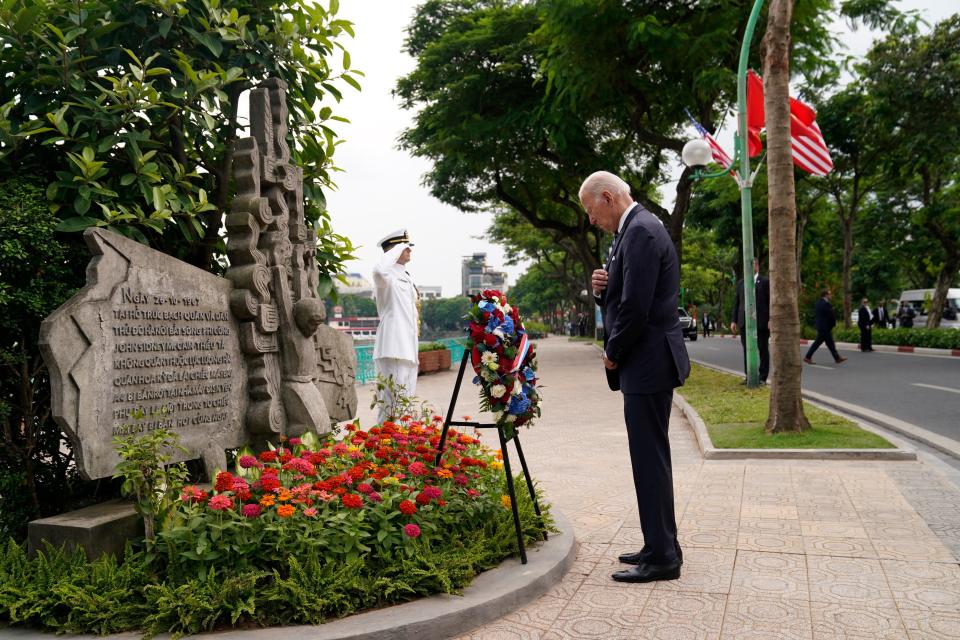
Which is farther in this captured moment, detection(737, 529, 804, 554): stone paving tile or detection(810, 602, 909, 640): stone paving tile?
detection(737, 529, 804, 554): stone paving tile

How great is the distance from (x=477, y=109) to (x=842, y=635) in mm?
19905

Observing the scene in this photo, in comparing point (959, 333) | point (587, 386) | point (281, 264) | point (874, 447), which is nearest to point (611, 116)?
point (587, 386)

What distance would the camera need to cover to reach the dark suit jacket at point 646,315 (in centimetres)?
388

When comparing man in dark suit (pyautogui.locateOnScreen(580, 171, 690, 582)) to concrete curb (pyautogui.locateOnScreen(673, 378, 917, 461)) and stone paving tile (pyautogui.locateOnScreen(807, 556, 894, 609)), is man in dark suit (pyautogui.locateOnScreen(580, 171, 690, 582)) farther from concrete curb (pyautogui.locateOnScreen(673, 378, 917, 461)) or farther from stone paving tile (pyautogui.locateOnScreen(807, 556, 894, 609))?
concrete curb (pyautogui.locateOnScreen(673, 378, 917, 461))

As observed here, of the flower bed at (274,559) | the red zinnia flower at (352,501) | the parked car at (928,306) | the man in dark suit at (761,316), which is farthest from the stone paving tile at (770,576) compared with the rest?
the parked car at (928,306)

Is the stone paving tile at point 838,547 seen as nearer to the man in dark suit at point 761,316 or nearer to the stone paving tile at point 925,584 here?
the stone paving tile at point 925,584

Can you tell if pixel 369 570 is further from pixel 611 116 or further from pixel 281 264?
pixel 611 116

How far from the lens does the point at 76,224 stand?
4.20 metres

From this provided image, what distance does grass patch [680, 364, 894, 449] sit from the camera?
7355 mm

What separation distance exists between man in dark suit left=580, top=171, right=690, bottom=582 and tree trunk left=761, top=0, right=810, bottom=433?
4.39 m

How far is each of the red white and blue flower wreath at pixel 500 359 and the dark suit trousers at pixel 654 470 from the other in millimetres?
635

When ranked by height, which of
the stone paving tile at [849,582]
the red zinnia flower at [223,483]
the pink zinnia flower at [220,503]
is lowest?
the stone paving tile at [849,582]

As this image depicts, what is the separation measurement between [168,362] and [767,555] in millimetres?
3806

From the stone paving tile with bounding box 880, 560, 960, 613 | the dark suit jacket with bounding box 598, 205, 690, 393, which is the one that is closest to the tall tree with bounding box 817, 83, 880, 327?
the stone paving tile with bounding box 880, 560, 960, 613
